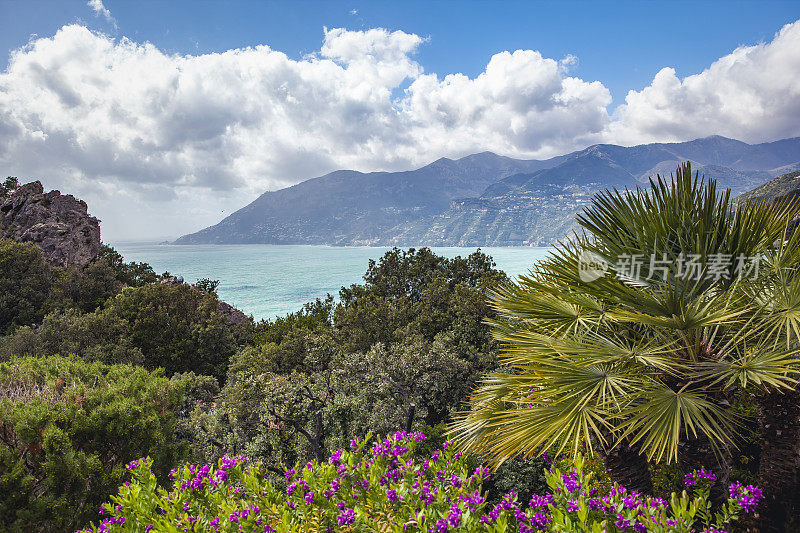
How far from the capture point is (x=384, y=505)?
3.24 meters

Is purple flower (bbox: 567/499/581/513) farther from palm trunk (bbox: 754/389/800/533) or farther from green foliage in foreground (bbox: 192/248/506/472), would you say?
green foliage in foreground (bbox: 192/248/506/472)

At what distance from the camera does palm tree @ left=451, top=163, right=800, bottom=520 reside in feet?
13.0

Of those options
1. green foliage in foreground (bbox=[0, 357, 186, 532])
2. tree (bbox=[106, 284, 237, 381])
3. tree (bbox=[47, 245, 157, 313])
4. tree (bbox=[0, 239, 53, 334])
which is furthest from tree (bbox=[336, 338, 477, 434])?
tree (bbox=[47, 245, 157, 313])

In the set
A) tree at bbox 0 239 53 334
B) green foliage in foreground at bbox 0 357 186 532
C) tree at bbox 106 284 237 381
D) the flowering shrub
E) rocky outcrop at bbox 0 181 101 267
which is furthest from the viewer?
rocky outcrop at bbox 0 181 101 267

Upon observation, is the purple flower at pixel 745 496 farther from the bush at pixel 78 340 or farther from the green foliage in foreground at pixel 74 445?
the bush at pixel 78 340

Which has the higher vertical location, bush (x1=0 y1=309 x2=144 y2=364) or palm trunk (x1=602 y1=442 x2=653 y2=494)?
bush (x1=0 y1=309 x2=144 y2=364)

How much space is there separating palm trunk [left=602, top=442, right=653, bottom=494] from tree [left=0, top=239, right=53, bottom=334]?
76.9 feet

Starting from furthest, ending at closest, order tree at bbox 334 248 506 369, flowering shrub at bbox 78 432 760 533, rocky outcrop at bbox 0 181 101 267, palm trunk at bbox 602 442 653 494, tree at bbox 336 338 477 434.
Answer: rocky outcrop at bbox 0 181 101 267
tree at bbox 334 248 506 369
tree at bbox 336 338 477 434
palm trunk at bbox 602 442 653 494
flowering shrub at bbox 78 432 760 533

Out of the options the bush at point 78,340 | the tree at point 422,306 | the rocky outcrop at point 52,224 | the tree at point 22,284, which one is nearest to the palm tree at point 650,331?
the tree at point 422,306

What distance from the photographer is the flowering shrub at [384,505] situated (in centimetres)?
289

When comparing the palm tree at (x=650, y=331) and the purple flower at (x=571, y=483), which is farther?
the palm tree at (x=650, y=331)

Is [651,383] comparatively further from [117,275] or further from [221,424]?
[117,275]

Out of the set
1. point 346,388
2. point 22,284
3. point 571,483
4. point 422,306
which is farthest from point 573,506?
point 22,284

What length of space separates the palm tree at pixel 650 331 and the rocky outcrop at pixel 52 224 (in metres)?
31.4
